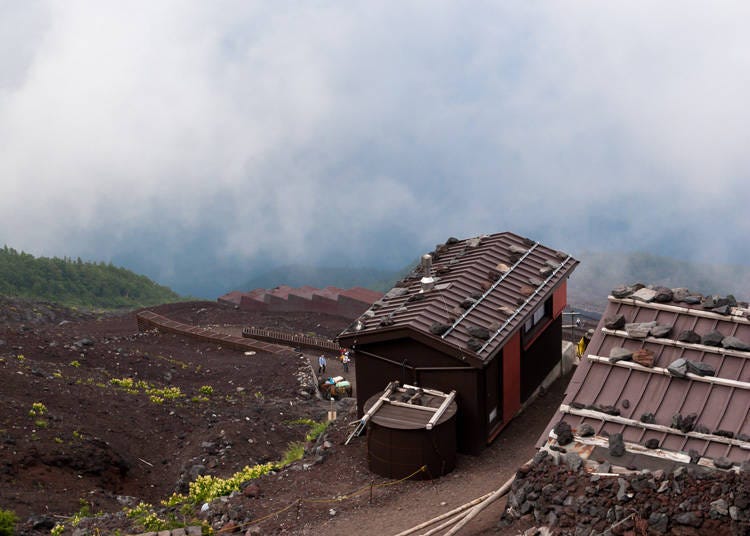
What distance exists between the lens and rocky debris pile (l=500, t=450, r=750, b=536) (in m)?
12.8

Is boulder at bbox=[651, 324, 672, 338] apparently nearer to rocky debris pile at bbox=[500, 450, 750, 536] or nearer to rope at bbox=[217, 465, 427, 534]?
rocky debris pile at bbox=[500, 450, 750, 536]

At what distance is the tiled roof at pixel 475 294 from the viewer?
2023 centimetres

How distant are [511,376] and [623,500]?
8268mm

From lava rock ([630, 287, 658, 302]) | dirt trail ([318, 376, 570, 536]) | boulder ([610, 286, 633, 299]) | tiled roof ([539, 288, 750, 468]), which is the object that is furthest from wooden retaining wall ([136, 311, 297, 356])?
tiled roof ([539, 288, 750, 468])

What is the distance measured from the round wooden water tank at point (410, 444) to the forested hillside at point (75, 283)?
73.0 m

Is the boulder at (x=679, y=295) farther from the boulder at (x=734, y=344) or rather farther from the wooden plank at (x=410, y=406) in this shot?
the wooden plank at (x=410, y=406)

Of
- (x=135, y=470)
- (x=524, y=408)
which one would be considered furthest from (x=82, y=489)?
(x=524, y=408)

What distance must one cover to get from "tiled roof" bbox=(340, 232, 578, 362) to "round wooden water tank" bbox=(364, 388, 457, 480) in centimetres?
184

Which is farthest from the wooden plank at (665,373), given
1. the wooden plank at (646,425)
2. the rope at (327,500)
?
the rope at (327,500)

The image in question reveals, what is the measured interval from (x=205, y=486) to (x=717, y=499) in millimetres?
10935

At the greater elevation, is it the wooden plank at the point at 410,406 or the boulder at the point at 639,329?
the boulder at the point at 639,329

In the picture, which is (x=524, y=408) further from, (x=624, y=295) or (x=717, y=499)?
(x=717, y=499)

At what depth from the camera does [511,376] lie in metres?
21.8

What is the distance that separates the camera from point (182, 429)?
2734cm
